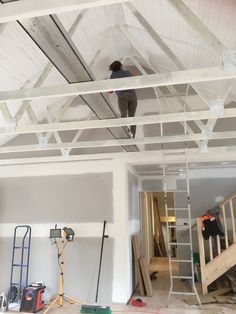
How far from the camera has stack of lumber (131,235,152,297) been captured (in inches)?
232

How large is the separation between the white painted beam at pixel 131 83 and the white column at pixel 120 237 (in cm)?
334

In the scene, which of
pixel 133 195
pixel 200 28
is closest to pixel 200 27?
pixel 200 28

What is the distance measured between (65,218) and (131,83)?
4.12 metres

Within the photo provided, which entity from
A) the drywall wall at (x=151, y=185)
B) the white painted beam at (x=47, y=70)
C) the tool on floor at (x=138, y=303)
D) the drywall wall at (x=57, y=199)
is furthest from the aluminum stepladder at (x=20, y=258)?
the drywall wall at (x=151, y=185)

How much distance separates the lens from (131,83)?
2473mm

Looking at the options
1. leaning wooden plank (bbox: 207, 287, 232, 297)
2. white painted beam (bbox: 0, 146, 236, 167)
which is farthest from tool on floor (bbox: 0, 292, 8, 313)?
leaning wooden plank (bbox: 207, 287, 232, 297)

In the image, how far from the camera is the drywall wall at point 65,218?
557 cm

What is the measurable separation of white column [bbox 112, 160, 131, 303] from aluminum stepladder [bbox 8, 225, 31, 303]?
72.7 inches

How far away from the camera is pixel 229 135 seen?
4125 millimetres

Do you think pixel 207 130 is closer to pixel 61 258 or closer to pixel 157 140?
pixel 157 140

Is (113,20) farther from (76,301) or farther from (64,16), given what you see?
(76,301)

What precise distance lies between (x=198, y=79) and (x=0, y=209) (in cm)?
545

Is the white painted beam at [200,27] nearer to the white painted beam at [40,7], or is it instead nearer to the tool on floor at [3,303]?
the white painted beam at [40,7]

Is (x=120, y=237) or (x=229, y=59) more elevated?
(x=229, y=59)
